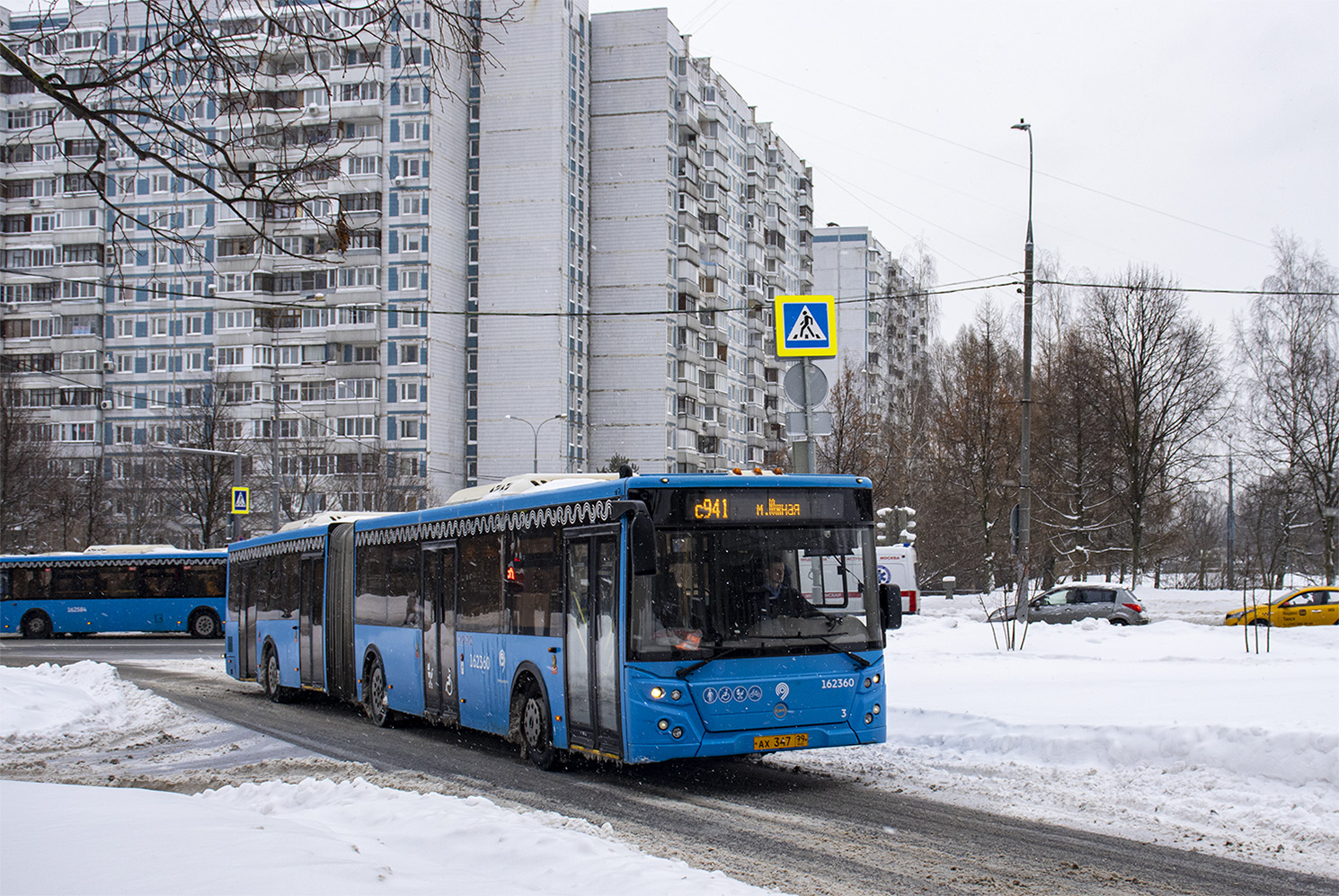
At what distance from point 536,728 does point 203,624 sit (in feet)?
112

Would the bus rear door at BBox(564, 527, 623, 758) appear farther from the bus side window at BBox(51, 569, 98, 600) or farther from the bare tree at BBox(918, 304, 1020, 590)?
the bare tree at BBox(918, 304, 1020, 590)

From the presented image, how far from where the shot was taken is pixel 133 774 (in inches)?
507

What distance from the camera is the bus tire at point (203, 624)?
4356cm

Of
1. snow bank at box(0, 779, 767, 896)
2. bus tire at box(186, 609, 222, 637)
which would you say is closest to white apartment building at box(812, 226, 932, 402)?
bus tire at box(186, 609, 222, 637)

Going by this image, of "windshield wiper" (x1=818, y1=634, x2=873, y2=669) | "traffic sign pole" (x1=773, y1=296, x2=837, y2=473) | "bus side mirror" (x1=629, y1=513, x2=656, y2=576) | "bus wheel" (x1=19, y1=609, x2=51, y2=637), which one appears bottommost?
"bus wheel" (x1=19, y1=609, x2=51, y2=637)

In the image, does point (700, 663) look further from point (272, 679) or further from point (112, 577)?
point (112, 577)

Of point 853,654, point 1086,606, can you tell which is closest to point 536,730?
point 853,654

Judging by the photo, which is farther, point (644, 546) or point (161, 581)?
point (161, 581)

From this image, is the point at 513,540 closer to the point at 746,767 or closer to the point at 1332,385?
the point at 746,767

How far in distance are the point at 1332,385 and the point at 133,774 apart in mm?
53308

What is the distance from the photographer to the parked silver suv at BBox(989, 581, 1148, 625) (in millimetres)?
34875

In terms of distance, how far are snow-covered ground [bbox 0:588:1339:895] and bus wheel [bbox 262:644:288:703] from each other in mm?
2000

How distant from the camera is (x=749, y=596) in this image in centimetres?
1102

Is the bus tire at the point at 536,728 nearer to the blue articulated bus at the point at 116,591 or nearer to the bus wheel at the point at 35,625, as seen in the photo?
the blue articulated bus at the point at 116,591
